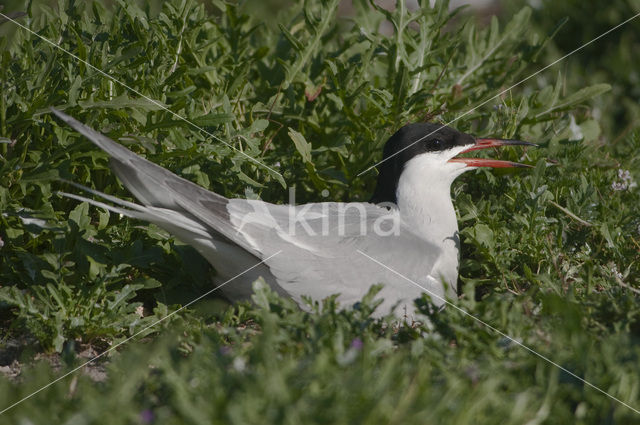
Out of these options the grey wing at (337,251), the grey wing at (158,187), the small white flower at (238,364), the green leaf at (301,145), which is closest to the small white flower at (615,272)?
the grey wing at (337,251)

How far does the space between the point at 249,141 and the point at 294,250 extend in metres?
0.61

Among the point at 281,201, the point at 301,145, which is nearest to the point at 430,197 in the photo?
the point at 301,145

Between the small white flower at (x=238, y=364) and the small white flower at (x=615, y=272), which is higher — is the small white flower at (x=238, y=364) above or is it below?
above

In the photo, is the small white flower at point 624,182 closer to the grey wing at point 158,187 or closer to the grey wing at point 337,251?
the grey wing at point 337,251

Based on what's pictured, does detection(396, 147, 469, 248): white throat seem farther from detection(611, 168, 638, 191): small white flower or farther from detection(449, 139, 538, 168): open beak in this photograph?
detection(611, 168, 638, 191): small white flower

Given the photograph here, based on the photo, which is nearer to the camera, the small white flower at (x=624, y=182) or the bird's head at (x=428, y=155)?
the bird's head at (x=428, y=155)

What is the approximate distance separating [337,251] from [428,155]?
629mm

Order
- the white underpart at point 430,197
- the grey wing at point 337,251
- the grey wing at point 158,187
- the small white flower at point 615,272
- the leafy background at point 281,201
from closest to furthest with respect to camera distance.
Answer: the leafy background at point 281,201 < the grey wing at point 158,187 < the grey wing at point 337,251 < the small white flower at point 615,272 < the white underpart at point 430,197

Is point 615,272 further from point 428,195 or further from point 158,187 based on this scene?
point 158,187

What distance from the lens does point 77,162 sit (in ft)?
9.39

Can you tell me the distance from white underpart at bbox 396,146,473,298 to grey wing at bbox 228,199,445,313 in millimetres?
128

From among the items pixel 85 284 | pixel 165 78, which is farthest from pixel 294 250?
pixel 165 78

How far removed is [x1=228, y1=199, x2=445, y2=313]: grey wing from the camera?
2670mm

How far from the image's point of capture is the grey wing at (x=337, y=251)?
2.67m
